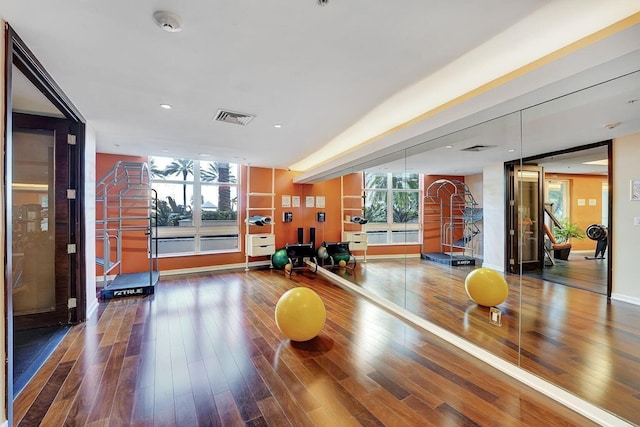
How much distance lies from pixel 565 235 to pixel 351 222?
4.47m

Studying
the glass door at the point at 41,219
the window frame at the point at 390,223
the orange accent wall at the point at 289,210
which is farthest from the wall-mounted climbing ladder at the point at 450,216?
the glass door at the point at 41,219

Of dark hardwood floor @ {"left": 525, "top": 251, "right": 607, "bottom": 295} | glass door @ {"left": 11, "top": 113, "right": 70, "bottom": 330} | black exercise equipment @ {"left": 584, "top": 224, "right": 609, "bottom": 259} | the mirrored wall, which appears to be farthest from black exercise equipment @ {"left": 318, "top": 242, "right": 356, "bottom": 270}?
glass door @ {"left": 11, "top": 113, "right": 70, "bottom": 330}

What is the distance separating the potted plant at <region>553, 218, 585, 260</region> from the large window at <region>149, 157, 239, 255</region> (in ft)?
20.6

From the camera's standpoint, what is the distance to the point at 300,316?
2.94 meters

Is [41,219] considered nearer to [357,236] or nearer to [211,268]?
[211,268]

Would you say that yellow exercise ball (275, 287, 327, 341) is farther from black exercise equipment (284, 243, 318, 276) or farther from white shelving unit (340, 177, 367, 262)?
white shelving unit (340, 177, 367, 262)

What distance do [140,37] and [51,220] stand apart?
2882 mm

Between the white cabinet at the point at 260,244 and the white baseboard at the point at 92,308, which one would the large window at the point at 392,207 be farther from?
the white baseboard at the point at 92,308


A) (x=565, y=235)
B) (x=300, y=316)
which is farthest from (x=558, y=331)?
(x=300, y=316)

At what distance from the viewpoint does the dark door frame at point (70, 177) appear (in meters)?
1.76

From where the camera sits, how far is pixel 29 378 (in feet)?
7.79

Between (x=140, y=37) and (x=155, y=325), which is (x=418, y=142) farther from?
(x=155, y=325)

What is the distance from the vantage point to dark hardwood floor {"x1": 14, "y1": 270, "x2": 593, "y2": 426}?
1.93 m

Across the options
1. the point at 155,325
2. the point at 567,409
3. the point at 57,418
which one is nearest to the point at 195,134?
the point at 155,325
